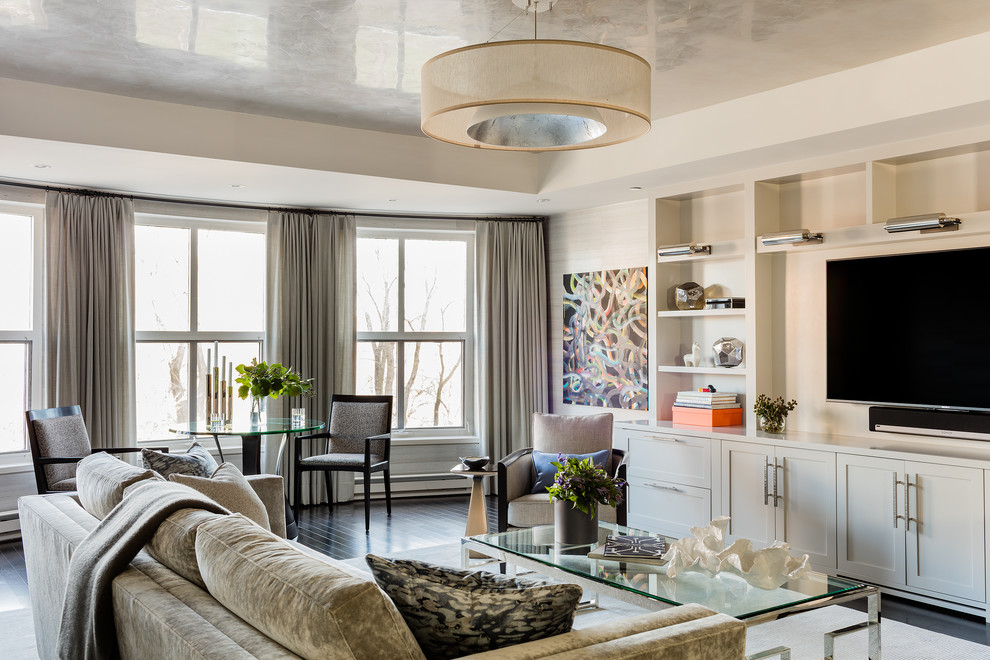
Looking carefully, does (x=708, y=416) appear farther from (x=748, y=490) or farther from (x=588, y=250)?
(x=588, y=250)

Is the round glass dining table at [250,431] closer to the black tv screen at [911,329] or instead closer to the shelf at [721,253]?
the shelf at [721,253]

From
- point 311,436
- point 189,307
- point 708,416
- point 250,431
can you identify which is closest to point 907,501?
point 708,416

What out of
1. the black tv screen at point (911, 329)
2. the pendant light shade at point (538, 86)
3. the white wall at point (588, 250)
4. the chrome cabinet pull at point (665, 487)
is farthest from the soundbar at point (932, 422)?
the pendant light shade at point (538, 86)

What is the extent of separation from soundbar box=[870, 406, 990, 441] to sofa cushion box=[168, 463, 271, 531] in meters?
3.41

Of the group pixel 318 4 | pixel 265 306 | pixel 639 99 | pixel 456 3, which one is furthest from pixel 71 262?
pixel 639 99

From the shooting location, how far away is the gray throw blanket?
2273 mm

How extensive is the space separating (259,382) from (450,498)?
216 centimetres

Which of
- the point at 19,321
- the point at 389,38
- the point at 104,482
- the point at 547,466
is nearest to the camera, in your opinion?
the point at 104,482

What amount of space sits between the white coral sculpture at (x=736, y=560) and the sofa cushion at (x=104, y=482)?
79.2 inches

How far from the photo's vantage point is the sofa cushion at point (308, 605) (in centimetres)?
162

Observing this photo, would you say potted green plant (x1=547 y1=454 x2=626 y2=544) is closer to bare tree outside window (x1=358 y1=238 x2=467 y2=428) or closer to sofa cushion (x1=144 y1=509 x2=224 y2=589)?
sofa cushion (x1=144 y1=509 x2=224 y2=589)

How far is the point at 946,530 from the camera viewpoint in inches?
160

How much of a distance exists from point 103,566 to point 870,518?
12.2 feet

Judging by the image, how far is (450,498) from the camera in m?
7.12
